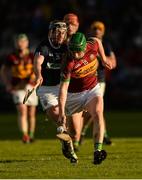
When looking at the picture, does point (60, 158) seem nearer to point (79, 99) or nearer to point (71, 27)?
point (79, 99)

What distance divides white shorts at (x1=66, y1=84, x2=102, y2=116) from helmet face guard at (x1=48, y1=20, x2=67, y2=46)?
3.15ft

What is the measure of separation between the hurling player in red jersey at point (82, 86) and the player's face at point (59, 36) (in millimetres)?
586

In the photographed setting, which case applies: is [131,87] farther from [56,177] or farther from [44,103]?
[56,177]

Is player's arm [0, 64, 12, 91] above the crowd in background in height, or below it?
above

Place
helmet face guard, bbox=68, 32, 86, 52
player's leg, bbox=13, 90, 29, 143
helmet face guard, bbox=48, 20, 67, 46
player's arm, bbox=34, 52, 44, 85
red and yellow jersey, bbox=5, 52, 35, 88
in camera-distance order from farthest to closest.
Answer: red and yellow jersey, bbox=5, 52, 35, 88, player's leg, bbox=13, 90, 29, 143, player's arm, bbox=34, 52, 44, 85, helmet face guard, bbox=48, 20, 67, 46, helmet face guard, bbox=68, 32, 86, 52

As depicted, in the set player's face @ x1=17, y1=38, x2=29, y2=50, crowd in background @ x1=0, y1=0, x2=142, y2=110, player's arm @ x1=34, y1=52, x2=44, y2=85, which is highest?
player's arm @ x1=34, y1=52, x2=44, y2=85

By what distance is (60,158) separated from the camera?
1523 cm

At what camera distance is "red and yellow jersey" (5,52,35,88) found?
66.6 feet

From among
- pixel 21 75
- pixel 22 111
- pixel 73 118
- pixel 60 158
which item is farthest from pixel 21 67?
pixel 60 158

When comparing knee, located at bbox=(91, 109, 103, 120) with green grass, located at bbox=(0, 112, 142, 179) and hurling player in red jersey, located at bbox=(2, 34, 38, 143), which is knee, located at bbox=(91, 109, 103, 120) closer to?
green grass, located at bbox=(0, 112, 142, 179)

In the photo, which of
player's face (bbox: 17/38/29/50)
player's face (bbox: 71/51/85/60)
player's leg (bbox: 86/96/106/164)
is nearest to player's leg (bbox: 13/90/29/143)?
player's face (bbox: 17/38/29/50)

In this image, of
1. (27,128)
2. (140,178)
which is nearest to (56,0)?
(27,128)

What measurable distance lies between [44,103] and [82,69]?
4.38 feet

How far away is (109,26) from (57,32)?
2115 centimetres
